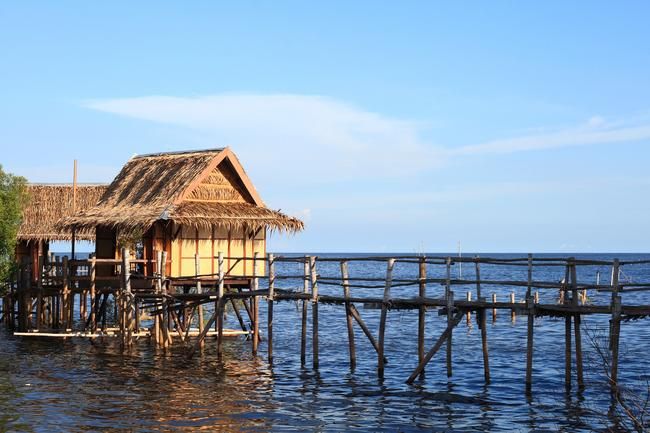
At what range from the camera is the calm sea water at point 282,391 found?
1889 centimetres

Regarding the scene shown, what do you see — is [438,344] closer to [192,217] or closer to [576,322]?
[576,322]

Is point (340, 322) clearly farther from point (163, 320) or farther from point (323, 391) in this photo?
point (323, 391)

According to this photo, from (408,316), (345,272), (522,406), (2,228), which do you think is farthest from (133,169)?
(408,316)

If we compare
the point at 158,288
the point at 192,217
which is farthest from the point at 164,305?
the point at 192,217

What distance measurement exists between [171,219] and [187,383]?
20.4 feet

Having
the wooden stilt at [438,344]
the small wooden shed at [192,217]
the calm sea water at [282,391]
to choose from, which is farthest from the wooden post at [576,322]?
the small wooden shed at [192,217]

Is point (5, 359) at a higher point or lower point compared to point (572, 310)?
lower

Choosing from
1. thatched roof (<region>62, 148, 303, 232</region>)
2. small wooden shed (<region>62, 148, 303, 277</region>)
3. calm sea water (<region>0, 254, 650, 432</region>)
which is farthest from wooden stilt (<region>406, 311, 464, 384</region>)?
thatched roof (<region>62, 148, 303, 232</region>)

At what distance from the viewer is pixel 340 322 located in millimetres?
45969

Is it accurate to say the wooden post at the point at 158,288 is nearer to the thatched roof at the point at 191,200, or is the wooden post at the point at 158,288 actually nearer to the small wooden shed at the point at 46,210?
the thatched roof at the point at 191,200

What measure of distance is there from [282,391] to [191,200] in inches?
362

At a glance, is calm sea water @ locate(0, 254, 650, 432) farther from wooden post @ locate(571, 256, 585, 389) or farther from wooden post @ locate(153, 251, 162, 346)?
wooden post @ locate(153, 251, 162, 346)

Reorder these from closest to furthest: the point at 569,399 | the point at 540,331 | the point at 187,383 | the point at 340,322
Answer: the point at 569,399
the point at 187,383
the point at 540,331
the point at 340,322

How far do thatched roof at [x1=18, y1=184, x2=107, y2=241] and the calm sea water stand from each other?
8.44 meters
